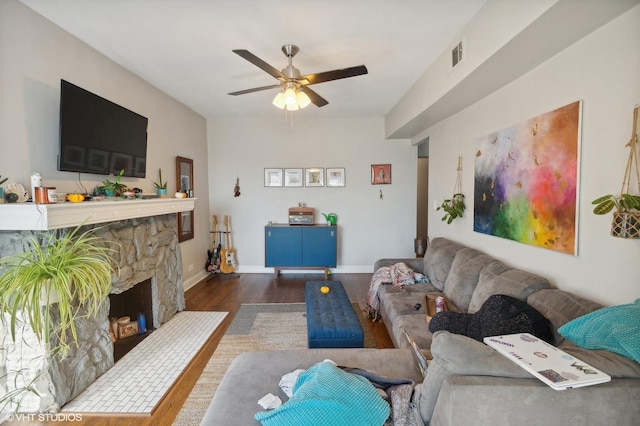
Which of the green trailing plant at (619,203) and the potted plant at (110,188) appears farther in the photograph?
the potted plant at (110,188)

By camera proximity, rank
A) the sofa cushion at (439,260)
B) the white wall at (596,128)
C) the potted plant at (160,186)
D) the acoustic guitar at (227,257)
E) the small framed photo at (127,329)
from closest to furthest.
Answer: the white wall at (596,128) → the small framed photo at (127,329) → the sofa cushion at (439,260) → the potted plant at (160,186) → the acoustic guitar at (227,257)

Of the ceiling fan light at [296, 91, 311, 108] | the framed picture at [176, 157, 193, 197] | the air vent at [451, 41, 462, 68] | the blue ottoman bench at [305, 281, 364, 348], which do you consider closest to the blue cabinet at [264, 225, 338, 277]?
the framed picture at [176, 157, 193, 197]

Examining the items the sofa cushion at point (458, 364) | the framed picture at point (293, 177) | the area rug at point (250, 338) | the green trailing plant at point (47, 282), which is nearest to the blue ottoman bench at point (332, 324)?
the area rug at point (250, 338)

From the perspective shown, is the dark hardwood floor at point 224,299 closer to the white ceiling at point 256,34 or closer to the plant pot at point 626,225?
the plant pot at point 626,225

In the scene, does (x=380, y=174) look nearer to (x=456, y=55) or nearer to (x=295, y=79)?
(x=456, y=55)

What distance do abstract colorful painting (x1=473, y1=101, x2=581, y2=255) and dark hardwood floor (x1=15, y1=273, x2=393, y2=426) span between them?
1.56m

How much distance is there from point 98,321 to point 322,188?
3.58 meters

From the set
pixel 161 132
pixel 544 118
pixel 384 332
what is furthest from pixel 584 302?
pixel 161 132

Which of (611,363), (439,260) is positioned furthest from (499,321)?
(439,260)

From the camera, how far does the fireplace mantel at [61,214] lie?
1672 millimetres

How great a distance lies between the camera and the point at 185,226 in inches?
162

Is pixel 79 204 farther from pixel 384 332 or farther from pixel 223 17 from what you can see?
pixel 384 332

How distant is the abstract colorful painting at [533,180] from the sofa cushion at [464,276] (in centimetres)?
27

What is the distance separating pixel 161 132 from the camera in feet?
11.7
